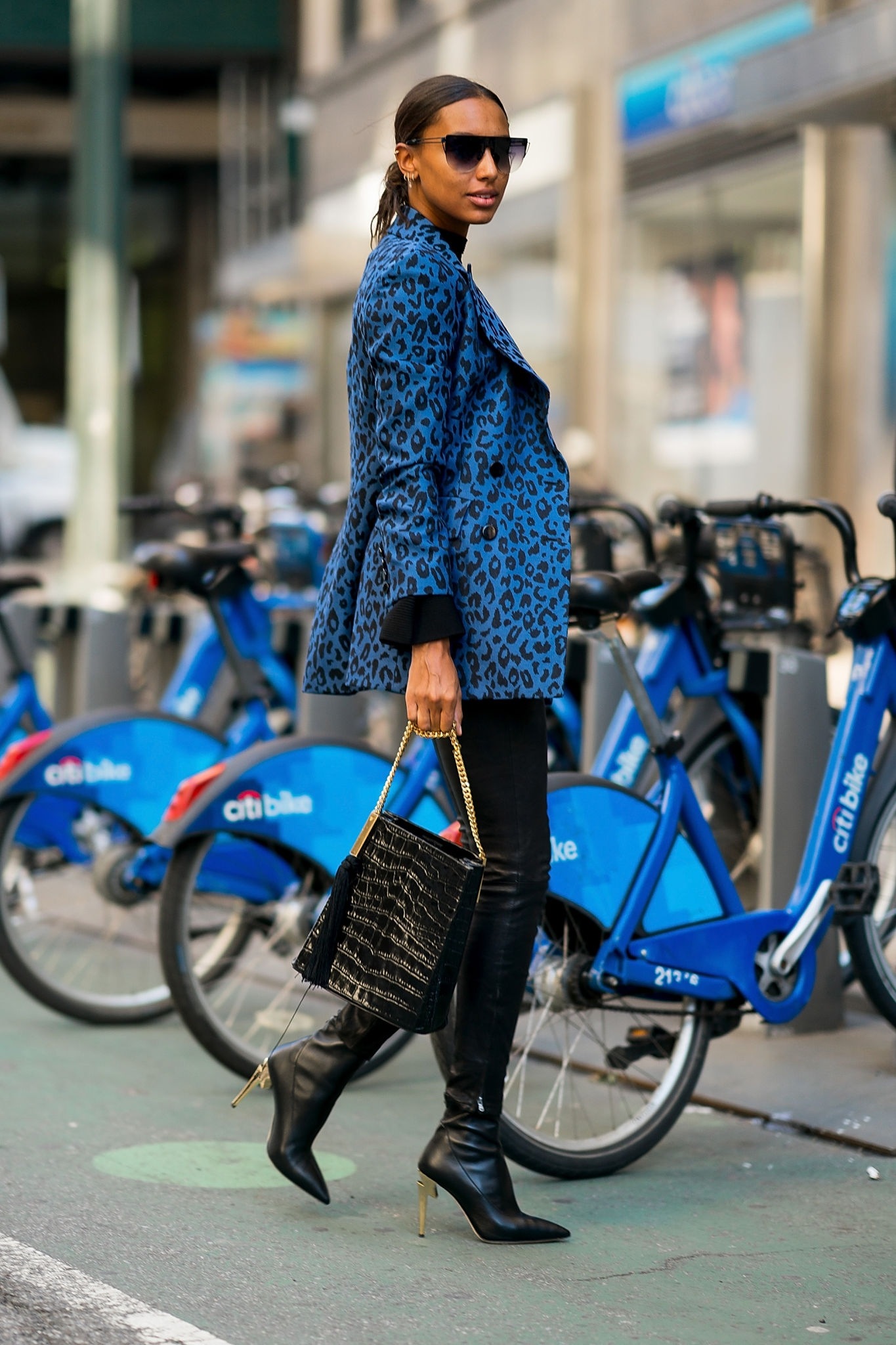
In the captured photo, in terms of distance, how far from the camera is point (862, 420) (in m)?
12.4

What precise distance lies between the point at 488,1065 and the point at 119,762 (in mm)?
2111

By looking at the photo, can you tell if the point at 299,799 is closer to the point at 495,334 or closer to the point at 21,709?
the point at 495,334

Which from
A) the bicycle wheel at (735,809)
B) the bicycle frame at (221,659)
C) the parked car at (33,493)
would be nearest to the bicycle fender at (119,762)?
the bicycle frame at (221,659)

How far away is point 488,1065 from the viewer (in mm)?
3807

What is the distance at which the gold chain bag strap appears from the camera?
3641 millimetres

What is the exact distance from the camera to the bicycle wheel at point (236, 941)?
4.85m

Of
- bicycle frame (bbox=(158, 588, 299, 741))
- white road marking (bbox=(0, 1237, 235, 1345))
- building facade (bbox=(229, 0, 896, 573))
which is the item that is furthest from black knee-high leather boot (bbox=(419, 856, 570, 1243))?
building facade (bbox=(229, 0, 896, 573))

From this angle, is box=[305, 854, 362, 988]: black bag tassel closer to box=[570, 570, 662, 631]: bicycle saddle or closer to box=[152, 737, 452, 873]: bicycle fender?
box=[570, 570, 662, 631]: bicycle saddle

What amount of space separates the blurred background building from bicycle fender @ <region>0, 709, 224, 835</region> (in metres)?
1.73

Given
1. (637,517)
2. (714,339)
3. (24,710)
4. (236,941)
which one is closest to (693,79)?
(714,339)

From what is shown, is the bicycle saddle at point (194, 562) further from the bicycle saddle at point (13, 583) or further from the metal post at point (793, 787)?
the metal post at point (793, 787)

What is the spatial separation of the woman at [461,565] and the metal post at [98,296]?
26.9 feet

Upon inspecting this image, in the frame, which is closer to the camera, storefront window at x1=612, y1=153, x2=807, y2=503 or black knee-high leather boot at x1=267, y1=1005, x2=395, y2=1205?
black knee-high leather boot at x1=267, y1=1005, x2=395, y2=1205

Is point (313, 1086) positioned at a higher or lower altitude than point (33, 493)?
lower
